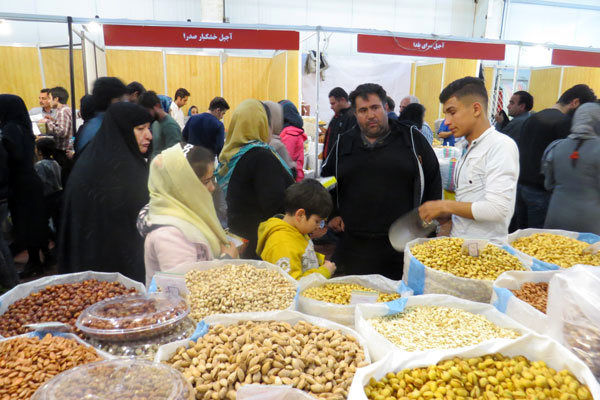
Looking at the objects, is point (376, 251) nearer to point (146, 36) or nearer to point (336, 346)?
point (336, 346)

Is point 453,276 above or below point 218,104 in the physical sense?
below

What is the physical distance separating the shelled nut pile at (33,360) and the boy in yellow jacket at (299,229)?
0.93 m

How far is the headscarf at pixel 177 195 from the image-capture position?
68.2 inches

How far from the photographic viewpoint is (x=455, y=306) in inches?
63.7

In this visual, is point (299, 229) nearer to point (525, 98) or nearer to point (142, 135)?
point (142, 135)

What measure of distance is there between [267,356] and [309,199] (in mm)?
987

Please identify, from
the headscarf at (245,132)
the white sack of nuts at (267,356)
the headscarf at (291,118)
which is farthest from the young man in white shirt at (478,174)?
the headscarf at (291,118)

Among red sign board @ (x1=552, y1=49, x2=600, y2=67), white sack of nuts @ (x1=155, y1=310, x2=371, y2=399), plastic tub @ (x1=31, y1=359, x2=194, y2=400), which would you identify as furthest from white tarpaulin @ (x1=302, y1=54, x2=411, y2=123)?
plastic tub @ (x1=31, y1=359, x2=194, y2=400)

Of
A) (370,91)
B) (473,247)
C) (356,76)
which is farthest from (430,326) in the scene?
(356,76)

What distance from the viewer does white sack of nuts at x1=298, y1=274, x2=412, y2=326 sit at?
5.16 ft

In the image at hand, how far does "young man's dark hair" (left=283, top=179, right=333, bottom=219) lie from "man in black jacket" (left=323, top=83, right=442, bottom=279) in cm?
44

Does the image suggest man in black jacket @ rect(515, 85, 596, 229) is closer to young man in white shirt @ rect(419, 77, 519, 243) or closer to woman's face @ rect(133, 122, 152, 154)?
young man in white shirt @ rect(419, 77, 519, 243)

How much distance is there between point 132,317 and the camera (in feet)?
4.43

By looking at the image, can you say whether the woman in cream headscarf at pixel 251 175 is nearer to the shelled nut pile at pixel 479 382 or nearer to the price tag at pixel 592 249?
the shelled nut pile at pixel 479 382
